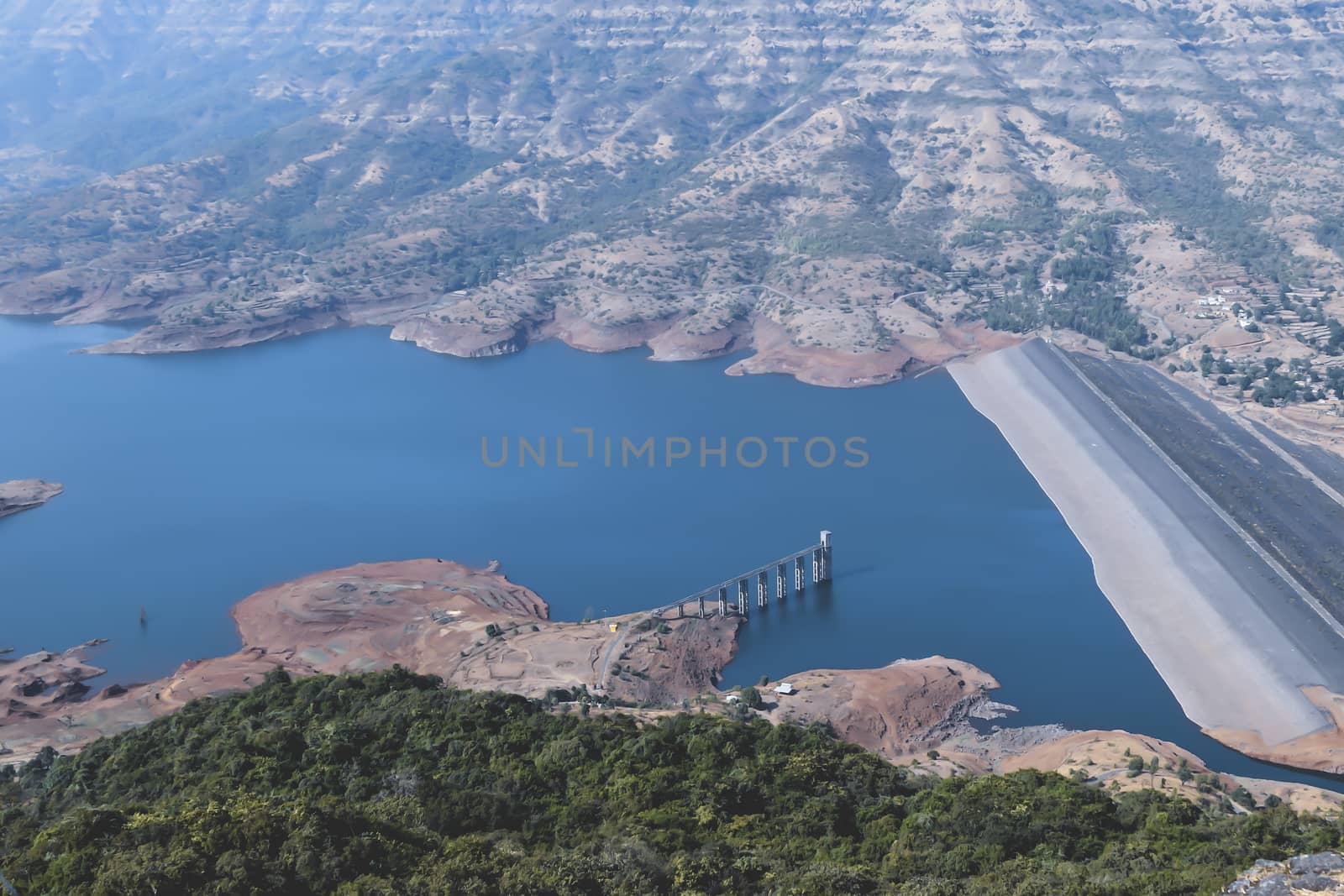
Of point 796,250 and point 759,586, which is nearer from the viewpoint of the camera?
point 759,586

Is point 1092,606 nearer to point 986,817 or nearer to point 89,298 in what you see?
point 986,817

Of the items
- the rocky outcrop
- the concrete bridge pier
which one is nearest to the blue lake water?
the concrete bridge pier

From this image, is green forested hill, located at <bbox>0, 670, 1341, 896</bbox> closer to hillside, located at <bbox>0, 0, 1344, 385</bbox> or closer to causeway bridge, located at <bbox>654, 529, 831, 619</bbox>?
causeway bridge, located at <bbox>654, 529, 831, 619</bbox>

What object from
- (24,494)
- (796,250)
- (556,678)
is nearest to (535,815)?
(556,678)

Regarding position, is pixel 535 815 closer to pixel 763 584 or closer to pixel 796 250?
pixel 763 584

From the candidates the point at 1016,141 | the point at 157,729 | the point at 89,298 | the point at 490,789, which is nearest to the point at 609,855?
the point at 490,789

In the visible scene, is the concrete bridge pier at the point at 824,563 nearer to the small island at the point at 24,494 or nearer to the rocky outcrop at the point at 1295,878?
the rocky outcrop at the point at 1295,878
